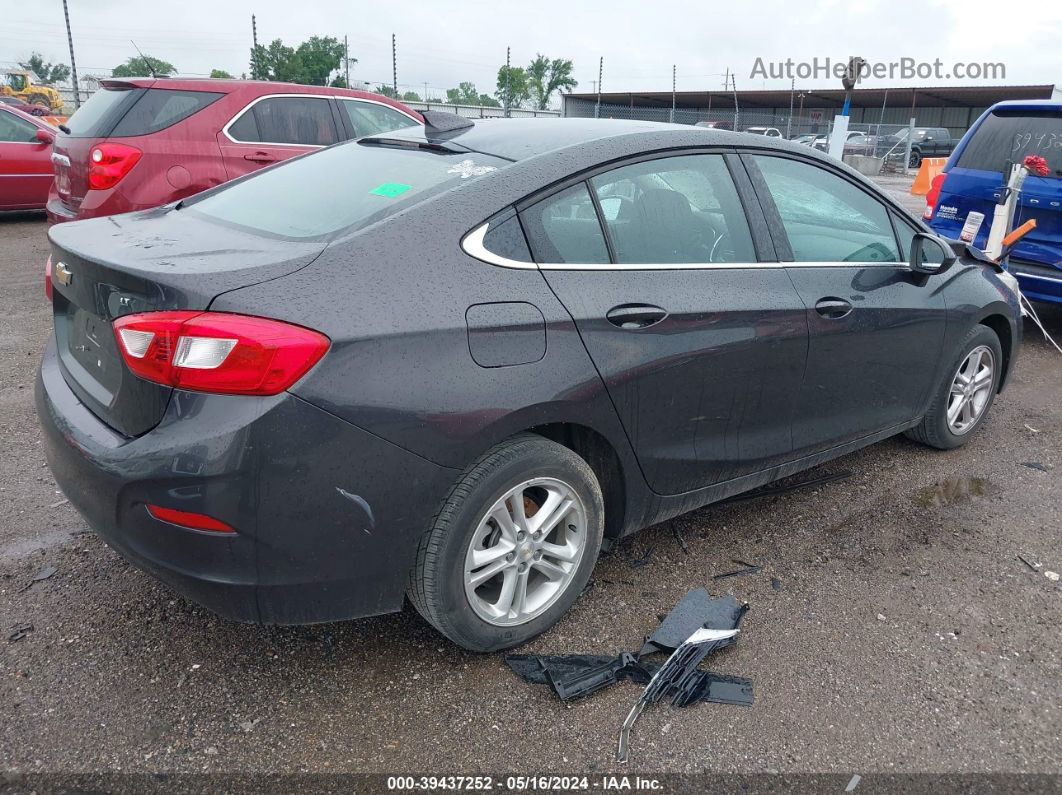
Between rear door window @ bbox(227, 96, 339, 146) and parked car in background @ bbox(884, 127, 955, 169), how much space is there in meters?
26.2

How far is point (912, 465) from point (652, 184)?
7.57 ft

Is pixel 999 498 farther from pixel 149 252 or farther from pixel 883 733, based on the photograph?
pixel 149 252

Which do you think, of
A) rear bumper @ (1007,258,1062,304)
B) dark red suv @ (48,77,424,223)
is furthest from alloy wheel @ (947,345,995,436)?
dark red suv @ (48,77,424,223)

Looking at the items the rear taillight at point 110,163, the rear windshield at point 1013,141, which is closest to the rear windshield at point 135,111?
the rear taillight at point 110,163

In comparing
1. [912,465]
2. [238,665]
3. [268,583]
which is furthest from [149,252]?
[912,465]

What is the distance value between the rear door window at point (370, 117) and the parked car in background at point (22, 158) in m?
5.13

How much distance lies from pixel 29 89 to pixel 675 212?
4326cm

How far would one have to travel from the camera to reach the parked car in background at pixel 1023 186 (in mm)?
6027

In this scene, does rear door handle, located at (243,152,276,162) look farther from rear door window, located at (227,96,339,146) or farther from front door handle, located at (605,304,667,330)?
front door handle, located at (605,304,667,330)

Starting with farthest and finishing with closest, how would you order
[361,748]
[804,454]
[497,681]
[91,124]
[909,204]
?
[909,204], [91,124], [804,454], [497,681], [361,748]

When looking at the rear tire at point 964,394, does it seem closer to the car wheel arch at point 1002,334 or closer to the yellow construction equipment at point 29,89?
the car wheel arch at point 1002,334

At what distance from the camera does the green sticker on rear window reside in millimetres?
2606

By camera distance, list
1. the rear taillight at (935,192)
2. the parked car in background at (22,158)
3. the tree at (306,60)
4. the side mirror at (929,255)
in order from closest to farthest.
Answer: the side mirror at (929,255) → the rear taillight at (935,192) → the parked car in background at (22,158) → the tree at (306,60)

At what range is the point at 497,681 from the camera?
2535mm
